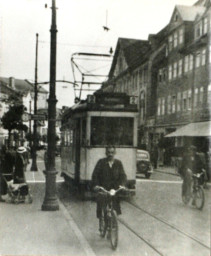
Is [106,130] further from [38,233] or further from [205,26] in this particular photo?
[205,26]

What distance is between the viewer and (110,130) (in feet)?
45.5

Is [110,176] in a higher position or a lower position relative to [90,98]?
lower

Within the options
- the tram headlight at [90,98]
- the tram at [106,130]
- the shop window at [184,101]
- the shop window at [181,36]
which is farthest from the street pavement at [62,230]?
the shop window at [181,36]

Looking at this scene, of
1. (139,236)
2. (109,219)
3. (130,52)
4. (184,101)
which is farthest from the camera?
(130,52)

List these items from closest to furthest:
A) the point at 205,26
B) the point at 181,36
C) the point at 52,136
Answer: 1. the point at 52,136
2. the point at 205,26
3. the point at 181,36

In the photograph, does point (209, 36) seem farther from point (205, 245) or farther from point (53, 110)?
point (205, 245)

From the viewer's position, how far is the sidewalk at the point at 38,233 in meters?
7.42

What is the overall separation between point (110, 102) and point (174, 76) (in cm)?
2661

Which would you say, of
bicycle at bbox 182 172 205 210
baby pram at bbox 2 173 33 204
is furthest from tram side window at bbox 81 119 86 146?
bicycle at bbox 182 172 205 210

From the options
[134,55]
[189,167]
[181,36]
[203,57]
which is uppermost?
[134,55]

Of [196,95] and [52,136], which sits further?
[196,95]

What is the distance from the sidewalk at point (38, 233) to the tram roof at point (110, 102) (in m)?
3.07

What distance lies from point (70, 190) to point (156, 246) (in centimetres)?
964

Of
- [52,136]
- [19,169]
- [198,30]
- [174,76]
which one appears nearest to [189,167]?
[52,136]
